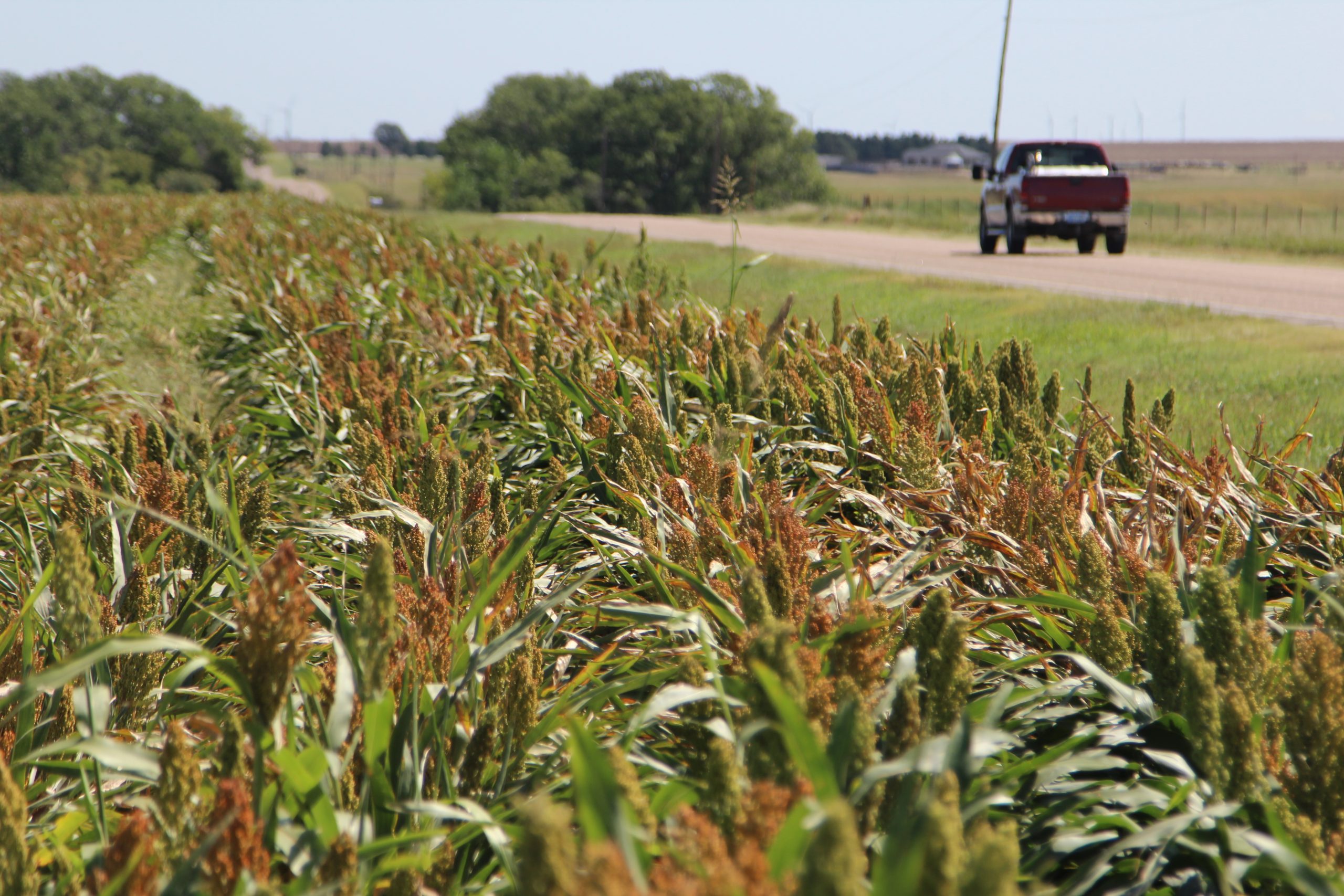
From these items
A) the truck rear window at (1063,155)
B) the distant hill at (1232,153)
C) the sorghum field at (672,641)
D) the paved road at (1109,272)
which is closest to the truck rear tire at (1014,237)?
the paved road at (1109,272)

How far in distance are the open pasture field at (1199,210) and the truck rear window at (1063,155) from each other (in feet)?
10.5

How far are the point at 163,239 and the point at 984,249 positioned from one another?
14.6 m

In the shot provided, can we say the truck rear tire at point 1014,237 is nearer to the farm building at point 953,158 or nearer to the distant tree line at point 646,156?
the distant tree line at point 646,156

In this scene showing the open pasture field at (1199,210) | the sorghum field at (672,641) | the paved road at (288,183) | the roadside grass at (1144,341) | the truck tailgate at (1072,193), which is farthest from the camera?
the paved road at (288,183)

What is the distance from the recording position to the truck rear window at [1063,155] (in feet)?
70.5

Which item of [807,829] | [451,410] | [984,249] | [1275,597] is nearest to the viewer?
[807,829]

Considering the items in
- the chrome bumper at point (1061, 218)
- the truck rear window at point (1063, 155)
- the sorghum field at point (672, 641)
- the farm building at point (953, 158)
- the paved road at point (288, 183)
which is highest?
the farm building at point (953, 158)

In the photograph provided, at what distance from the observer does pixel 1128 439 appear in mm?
3863

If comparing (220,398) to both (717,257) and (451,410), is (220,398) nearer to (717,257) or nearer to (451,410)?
(451,410)

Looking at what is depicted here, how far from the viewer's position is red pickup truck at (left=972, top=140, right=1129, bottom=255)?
65.3ft

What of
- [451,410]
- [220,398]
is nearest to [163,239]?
[220,398]

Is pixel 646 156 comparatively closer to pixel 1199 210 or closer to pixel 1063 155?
pixel 1199 210

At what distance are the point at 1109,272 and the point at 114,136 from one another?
119614mm

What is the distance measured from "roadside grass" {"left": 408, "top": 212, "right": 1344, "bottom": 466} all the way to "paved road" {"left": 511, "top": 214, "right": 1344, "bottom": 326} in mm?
1491
